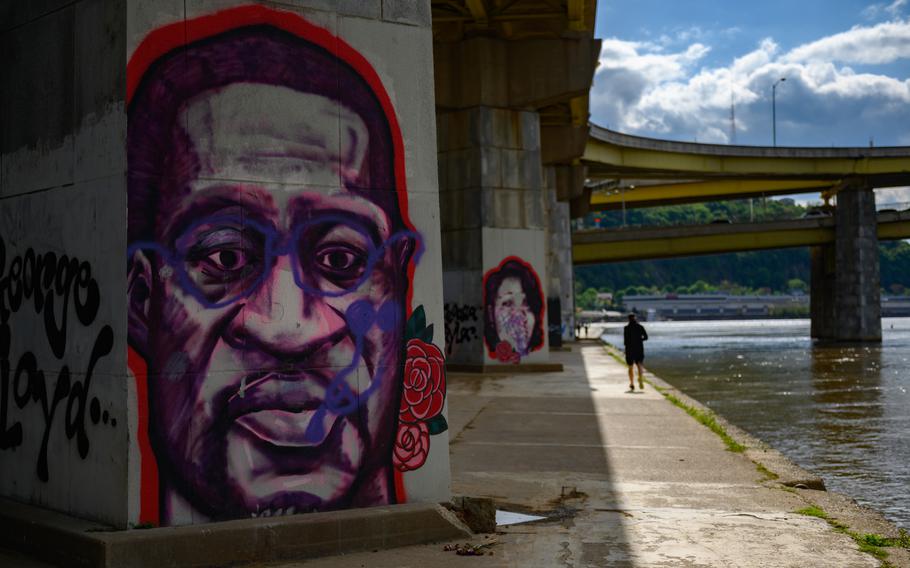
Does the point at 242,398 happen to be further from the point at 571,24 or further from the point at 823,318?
the point at 823,318

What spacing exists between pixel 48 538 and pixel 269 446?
5.47ft

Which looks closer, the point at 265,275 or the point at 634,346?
the point at 265,275

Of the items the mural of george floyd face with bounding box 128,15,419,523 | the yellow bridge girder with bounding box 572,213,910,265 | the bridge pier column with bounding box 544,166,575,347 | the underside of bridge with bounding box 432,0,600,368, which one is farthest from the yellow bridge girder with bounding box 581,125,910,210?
the mural of george floyd face with bounding box 128,15,419,523

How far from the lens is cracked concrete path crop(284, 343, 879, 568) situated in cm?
728

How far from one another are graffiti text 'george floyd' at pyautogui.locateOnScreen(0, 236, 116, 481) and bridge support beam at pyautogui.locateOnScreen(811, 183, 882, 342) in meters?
65.6

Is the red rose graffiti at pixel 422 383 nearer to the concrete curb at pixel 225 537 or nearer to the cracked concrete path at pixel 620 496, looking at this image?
the concrete curb at pixel 225 537

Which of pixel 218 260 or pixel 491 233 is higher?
pixel 491 233

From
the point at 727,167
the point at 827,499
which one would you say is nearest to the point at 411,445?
the point at 827,499

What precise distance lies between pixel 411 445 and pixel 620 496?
2598mm

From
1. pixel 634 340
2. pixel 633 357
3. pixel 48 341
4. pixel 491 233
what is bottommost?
pixel 633 357

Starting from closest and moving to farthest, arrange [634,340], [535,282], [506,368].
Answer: [634,340] < [506,368] < [535,282]

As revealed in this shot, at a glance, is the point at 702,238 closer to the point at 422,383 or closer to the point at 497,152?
the point at 497,152

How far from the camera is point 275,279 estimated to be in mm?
7723

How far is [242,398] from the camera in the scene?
24.7 feet
